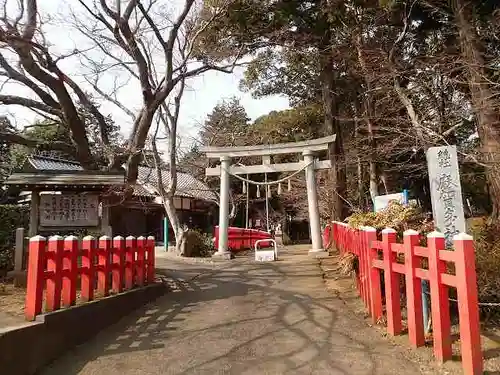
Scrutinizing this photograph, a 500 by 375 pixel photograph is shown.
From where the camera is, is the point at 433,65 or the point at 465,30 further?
the point at 433,65

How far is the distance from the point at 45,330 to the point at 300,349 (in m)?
3.04

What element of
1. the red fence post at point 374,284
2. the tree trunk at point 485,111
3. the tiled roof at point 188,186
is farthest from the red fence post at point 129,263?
the tiled roof at point 188,186

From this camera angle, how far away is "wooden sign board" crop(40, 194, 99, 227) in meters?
9.96

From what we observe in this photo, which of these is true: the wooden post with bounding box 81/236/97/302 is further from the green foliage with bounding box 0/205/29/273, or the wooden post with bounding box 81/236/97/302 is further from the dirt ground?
the green foliage with bounding box 0/205/29/273

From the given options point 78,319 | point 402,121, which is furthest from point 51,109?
point 402,121

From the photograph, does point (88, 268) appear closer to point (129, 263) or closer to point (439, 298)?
point (129, 263)

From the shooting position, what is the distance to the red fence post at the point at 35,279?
18.2 feet

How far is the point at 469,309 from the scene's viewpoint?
4.08 meters

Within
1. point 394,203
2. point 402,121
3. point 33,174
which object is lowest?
point 394,203

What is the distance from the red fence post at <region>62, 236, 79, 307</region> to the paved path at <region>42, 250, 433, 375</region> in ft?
2.16

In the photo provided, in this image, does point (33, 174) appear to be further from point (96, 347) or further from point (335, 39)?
point (335, 39)

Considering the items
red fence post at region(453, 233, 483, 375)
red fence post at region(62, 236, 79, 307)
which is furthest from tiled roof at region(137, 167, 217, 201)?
red fence post at region(453, 233, 483, 375)

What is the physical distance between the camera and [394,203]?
7898 millimetres

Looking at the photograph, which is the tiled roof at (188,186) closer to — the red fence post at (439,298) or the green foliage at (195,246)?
the green foliage at (195,246)
